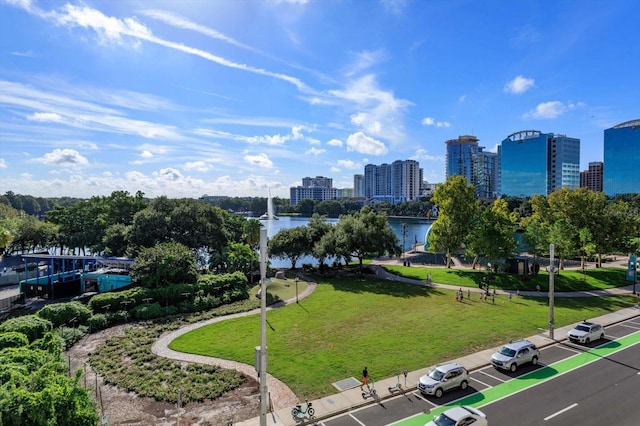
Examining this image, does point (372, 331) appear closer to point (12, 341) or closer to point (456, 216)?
point (12, 341)

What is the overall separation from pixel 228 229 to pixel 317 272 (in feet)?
61.3

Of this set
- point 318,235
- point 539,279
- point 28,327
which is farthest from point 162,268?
point 539,279

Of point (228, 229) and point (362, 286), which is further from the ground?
point (228, 229)

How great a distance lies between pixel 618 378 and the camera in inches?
874

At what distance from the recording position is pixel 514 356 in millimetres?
23500

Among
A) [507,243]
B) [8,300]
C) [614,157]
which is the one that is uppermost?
[614,157]

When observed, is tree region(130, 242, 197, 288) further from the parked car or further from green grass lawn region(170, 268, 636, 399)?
the parked car

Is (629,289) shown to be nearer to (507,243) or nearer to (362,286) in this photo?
(507,243)

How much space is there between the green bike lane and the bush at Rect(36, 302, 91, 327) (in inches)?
1122

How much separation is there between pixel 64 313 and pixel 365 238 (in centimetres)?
3592

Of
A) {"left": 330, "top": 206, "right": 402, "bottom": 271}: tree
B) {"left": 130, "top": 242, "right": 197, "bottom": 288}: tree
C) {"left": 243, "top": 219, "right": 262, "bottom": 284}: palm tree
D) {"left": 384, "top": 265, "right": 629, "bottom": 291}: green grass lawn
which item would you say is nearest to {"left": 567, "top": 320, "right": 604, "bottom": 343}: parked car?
{"left": 384, "top": 265, "right": 629, "bottom": 291}: green grass lawn

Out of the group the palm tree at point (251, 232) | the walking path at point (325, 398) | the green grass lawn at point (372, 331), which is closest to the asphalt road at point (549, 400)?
the walking path at point (325, 398)

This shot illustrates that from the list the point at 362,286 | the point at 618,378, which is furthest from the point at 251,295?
the point at 618,378

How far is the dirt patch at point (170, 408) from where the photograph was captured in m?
18.6
